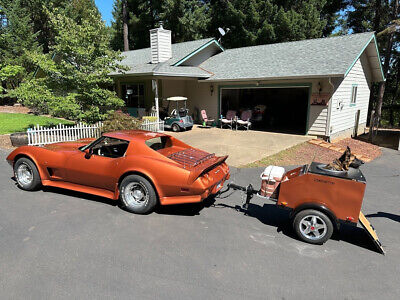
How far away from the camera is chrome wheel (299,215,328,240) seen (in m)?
4.18

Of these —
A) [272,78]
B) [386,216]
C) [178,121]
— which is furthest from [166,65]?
[386,216]

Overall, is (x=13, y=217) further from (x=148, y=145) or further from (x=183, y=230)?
(x=183, y=230)

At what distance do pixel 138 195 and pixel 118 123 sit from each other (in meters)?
6.89

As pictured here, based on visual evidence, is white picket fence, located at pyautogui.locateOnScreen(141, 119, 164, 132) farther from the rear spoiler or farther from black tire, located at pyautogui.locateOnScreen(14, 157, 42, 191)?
the rear spoiler

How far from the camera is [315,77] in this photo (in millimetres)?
12625

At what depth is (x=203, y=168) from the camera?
4867 millimetres

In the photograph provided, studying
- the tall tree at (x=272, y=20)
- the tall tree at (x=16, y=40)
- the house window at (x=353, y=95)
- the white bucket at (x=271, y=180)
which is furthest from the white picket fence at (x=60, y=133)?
the tall tree at (x=272, y=20)

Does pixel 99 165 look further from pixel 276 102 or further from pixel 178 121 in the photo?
pixel 276 102

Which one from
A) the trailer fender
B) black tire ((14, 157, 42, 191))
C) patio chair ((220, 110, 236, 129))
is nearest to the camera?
the trailer fender

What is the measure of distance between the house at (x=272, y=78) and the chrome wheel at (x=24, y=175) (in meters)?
8.85

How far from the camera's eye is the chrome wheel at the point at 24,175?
19.9 ft

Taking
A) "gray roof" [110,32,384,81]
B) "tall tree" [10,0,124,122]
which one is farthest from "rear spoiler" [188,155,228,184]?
"gray roof" [110,32,384,81]

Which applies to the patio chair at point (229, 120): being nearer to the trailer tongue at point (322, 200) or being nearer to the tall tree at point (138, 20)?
the trailer tongue at point (322, 200)

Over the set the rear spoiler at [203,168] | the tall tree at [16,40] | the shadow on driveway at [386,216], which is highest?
the tall tree at [16,40]
